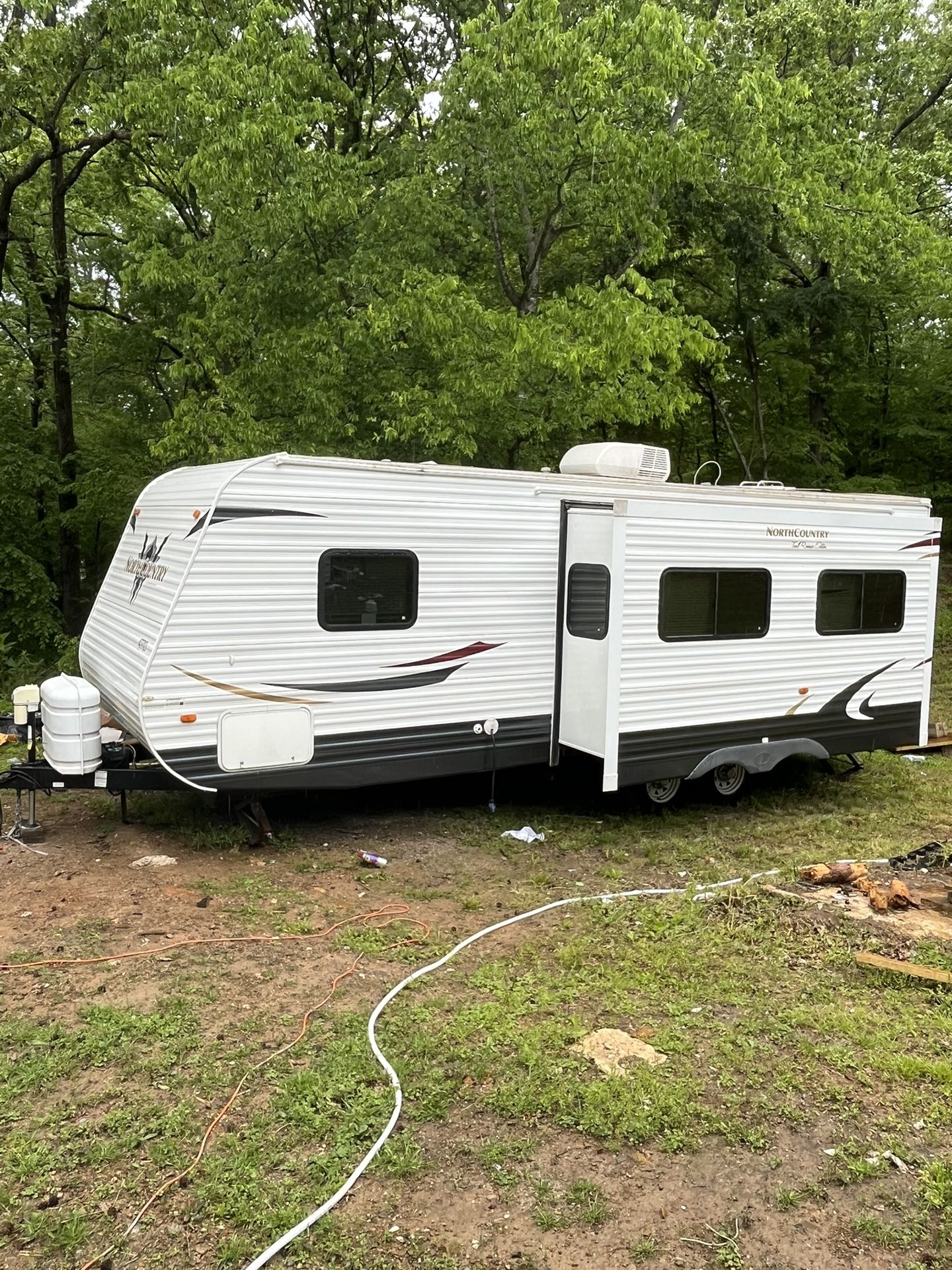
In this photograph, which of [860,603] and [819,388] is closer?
[860,603]

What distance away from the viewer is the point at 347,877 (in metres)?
6.71

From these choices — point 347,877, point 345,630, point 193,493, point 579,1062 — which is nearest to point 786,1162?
point 579,1062

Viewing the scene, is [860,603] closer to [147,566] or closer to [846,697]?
[846,697]

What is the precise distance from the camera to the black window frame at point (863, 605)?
886 centimetres

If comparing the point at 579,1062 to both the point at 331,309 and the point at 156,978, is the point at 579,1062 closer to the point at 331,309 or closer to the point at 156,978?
the point at 156,978

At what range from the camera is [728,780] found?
29.8 feet

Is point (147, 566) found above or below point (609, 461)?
below

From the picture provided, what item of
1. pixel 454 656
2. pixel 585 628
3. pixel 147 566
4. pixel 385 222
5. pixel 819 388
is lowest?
pixel 454 656

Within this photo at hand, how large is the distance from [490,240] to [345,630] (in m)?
8.18

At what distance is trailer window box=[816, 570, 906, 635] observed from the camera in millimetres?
8914

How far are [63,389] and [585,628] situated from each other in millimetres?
11460

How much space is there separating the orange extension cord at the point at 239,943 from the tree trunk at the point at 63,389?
1135 cm

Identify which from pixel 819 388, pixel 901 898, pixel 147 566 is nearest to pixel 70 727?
pixel 147 566

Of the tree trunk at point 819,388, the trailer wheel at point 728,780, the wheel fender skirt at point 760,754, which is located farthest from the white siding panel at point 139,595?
the tree trunk at point 819,388
